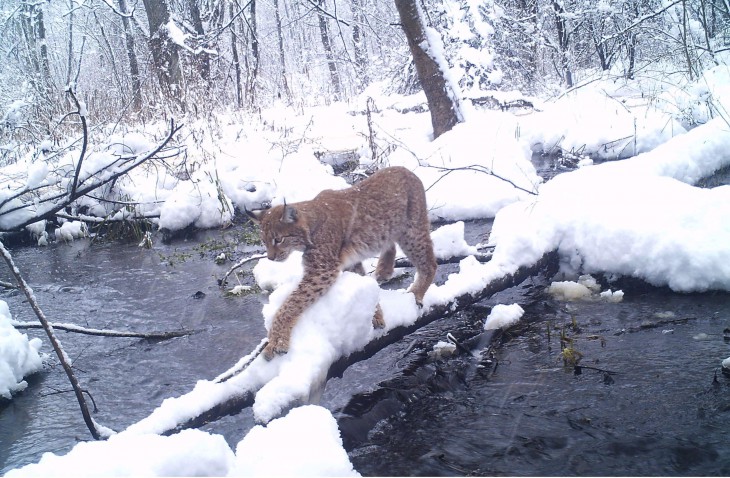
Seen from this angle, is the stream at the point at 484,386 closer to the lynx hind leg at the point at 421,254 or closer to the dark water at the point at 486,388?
the dark water at the point at 486,388

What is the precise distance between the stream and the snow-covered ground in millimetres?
384

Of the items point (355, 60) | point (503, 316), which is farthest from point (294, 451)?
point (355, 60)

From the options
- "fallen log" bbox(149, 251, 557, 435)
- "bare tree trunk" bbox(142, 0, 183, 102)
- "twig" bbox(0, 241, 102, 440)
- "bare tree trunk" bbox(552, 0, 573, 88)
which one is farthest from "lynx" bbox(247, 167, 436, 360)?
"bare tree trunk" bbox(552, 0, 573, 88)

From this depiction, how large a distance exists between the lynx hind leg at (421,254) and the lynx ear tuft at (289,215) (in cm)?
113

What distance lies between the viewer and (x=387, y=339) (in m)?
3.62

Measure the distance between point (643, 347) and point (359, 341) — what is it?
193 cm

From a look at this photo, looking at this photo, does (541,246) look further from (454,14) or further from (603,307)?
(454,14)

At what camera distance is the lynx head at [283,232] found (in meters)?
4.11

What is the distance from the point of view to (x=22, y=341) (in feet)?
13.5

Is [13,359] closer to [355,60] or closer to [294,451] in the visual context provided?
[294,451]

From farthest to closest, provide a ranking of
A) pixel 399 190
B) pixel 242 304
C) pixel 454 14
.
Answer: pixel 454 14, pixel 242 304, pixel 399 190

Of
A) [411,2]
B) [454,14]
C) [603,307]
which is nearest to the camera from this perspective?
[603,307]

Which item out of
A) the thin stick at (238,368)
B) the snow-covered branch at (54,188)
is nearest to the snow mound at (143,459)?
the thin stick at (238,368)

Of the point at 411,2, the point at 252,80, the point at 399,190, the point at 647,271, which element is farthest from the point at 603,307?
the point at 252,80
